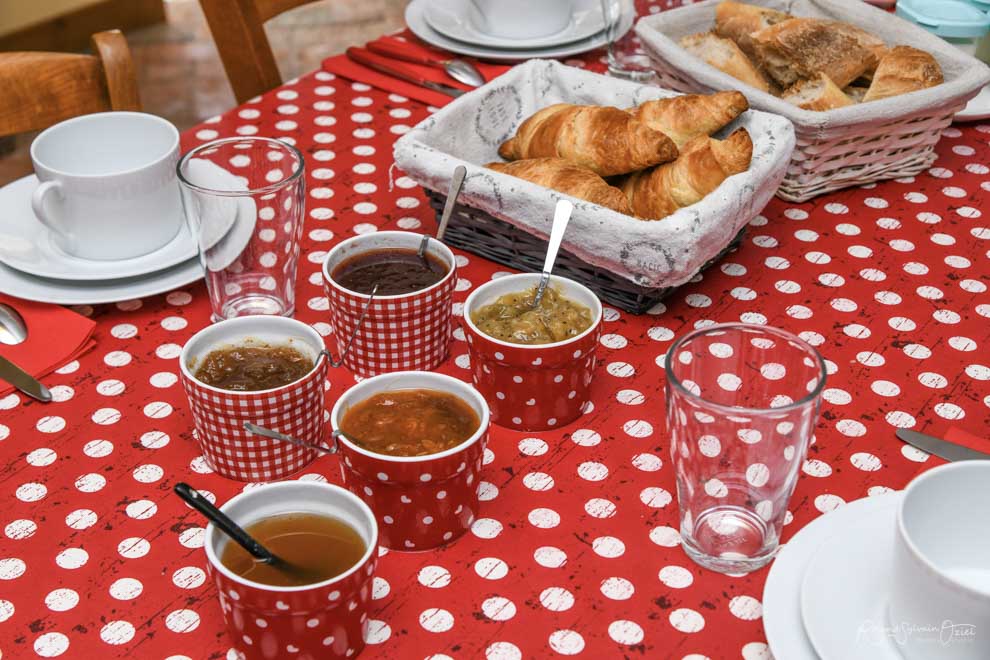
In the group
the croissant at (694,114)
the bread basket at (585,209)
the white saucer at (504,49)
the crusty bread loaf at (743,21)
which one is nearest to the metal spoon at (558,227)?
the bread basket at (585,209)

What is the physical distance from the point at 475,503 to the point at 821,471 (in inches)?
12.6

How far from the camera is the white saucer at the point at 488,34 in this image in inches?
70.2

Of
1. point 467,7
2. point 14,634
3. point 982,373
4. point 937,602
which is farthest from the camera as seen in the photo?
point 467,7

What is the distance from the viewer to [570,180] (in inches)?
49.1

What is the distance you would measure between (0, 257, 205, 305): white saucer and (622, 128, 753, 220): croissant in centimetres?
51

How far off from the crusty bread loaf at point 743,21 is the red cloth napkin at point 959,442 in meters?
0.69

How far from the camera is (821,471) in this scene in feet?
3.40

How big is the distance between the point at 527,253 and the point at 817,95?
46 centimetres

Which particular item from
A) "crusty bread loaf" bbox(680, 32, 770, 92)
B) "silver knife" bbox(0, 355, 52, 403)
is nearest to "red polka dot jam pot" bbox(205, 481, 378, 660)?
"silver knife" bbox(0, 355, 52, 403)

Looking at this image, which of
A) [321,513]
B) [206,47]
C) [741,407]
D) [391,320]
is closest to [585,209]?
[391,320]

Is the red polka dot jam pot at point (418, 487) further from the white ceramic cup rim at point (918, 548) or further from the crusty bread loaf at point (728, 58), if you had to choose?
the crusty bread loaf at point (728, 58)

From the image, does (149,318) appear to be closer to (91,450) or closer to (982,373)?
(91,450)

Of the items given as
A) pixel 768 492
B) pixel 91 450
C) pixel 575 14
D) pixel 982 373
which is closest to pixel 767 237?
pixel 982 373

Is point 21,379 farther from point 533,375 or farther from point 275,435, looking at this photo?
point 533,375
